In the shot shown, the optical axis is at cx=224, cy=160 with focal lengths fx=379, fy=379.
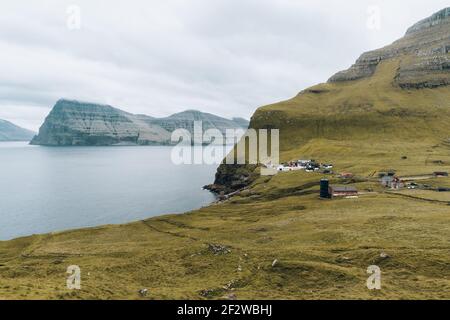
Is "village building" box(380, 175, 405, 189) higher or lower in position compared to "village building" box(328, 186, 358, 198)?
higher

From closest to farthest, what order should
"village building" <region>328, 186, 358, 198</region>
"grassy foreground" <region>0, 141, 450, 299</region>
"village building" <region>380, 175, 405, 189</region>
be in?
"grassy foreground" <region>0, 141, 450, 299</region>, "village building" <region>328, 186, 358, 198</region>, "village building" <region>380, 175, 405, 189</region>

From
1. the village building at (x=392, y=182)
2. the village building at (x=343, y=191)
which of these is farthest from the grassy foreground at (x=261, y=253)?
the village building at (x=392, y=182)

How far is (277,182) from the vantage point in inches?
6216

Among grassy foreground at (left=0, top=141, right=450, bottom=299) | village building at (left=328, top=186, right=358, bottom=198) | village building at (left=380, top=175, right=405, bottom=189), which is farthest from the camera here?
village building at (left=380, top=175, right=405, bottom=189)

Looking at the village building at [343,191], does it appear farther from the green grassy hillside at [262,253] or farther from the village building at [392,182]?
the village building at [392,182]

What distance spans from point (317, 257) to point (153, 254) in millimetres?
33563

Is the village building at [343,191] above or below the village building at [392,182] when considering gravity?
below

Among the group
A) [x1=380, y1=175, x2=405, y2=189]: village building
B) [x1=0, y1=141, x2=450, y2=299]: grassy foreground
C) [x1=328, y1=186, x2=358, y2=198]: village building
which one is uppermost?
[x1=380, y1=175, x2=405, y2=189]: village building

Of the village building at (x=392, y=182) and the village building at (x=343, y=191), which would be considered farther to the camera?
the village building at (x=392, y=182)

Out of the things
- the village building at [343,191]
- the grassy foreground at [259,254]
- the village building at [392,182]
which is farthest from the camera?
the village building at [392,182]

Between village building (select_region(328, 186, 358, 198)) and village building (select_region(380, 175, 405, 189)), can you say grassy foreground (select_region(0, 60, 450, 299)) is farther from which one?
village building (select_region(380, 175, 405, 189))

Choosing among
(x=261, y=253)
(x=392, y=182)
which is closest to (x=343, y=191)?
(x=392, y=182)

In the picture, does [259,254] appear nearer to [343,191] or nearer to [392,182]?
[343,191]

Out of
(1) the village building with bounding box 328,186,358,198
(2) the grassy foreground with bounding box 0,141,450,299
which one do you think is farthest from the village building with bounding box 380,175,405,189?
(1) the village building with bounding box 328,186,358,198
